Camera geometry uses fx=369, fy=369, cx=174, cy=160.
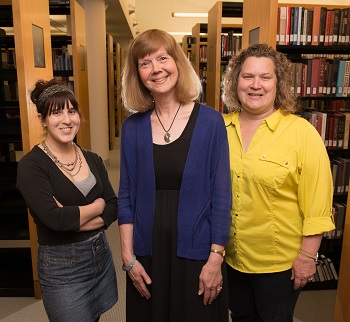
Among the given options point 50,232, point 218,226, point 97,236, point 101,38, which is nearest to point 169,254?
point 218,226

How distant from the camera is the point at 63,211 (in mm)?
1442

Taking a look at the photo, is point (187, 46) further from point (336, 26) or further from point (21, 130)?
point (21, 130)

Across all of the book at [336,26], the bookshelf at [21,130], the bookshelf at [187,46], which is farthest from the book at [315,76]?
the bookshelf at [187,46]

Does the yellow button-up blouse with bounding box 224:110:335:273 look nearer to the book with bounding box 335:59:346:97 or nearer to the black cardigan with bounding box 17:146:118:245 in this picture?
the black cardigan with bounding box 17:146:118:245

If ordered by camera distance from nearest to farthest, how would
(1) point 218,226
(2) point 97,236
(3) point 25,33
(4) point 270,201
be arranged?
(1) point 218,226 → (4) point 270,201 → (2) point 97,236 → (3) point 25,33

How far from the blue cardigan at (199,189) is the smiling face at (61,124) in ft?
0.97

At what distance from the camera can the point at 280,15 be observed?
9.91 ft

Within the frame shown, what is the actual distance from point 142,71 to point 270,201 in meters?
0.73

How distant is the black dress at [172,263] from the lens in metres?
1.38

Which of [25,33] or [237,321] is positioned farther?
[25,33]

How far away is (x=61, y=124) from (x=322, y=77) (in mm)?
2423

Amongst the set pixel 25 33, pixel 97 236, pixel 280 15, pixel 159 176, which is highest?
pixel 280 15

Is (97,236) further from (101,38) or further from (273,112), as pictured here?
(101,38)

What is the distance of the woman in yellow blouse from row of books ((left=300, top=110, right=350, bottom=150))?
1.64 meters
